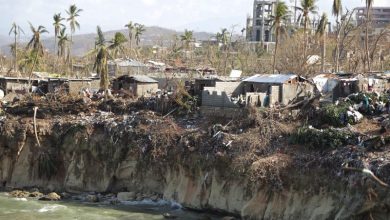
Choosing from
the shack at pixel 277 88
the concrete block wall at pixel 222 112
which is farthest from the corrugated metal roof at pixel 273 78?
the concrete block wall at pixel 222 112

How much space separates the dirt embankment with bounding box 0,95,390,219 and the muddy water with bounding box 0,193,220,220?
782mm

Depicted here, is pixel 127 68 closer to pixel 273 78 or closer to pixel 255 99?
pixel 273 78

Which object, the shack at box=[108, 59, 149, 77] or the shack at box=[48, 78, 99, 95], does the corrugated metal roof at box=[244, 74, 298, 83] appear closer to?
the shack at box=[48, 78, 99, 95]

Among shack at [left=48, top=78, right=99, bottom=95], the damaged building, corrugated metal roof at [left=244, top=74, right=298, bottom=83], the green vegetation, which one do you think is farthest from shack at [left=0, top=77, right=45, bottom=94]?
the green vegetation

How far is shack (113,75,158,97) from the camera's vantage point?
3366 cm

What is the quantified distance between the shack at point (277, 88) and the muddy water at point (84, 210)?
6818mm

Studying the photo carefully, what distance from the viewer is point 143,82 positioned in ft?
112

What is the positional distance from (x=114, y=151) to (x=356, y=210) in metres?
11.7

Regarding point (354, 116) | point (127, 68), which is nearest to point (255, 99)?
point (354, 116)

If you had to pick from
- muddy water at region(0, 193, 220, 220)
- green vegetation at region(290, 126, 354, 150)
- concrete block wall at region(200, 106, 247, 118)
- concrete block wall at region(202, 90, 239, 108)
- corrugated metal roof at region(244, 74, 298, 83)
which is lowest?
muddy water at region(0, 193, 220, 220)

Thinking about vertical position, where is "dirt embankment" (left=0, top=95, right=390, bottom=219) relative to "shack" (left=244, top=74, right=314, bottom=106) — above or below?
below

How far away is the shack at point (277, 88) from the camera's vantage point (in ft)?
89.8

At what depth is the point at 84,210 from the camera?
22.6m

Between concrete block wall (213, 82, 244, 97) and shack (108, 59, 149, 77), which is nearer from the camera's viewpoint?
concrete block wall (213, 82, 244, 97)
